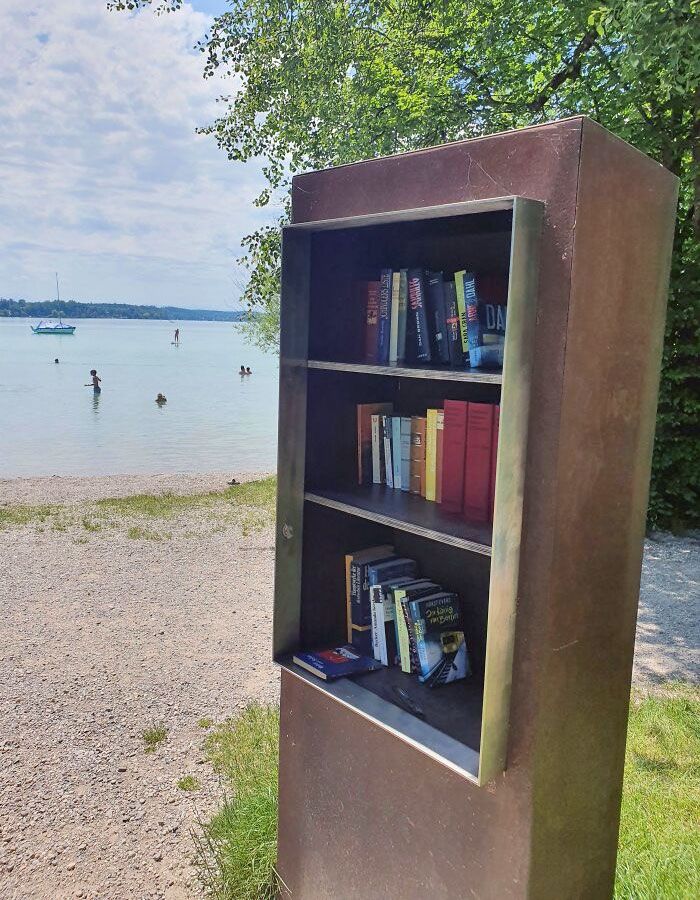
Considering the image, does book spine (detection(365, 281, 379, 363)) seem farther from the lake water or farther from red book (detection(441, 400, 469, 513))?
the lake water

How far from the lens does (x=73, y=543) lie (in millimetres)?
7305

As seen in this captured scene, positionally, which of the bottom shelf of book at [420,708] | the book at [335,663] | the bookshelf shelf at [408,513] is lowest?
the bottom shelf of book at [420,708]

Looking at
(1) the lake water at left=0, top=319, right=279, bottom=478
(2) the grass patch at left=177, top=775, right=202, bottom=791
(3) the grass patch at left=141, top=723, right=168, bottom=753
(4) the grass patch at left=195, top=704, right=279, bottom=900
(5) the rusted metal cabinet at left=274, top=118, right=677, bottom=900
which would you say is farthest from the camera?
(1) the lake water at left=0, top=319, right=279, bottom=478

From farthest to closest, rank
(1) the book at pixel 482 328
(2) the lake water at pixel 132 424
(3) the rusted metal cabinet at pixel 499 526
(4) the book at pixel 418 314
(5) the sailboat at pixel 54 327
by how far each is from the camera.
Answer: (5) the sailboat at pixel 54 327 < (2) the lake water at pixel 132 424 < (4) the book at pixel 418 314 < (1) the book at pixel 482 328 < (3) the rusted metal cabinet at pixel 499 526

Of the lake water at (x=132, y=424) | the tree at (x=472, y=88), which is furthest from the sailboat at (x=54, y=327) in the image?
the tree at (x=472, y=88)

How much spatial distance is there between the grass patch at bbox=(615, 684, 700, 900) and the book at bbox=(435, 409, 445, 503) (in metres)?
1.34

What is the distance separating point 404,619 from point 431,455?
49cm

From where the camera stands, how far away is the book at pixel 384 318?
1.96 meters

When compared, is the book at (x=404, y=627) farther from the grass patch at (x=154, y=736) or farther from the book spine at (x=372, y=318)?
the grass patch at (x=154, y=736)

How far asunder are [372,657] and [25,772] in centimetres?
214

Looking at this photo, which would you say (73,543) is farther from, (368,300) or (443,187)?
(443,187)

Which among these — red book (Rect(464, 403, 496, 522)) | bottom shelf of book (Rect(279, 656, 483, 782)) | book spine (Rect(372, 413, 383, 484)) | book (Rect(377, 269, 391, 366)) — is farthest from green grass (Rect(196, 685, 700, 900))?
book (Rect(377, 269, 391, 366))

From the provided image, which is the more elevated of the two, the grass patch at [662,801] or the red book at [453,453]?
the red book at [453,453]

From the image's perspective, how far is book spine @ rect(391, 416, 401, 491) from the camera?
80.3 inches
